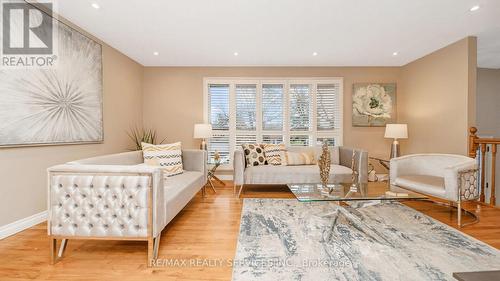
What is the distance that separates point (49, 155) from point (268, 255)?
8.91 ft

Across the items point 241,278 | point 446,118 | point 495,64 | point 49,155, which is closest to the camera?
point 241,278

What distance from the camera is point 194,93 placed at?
4.98 m

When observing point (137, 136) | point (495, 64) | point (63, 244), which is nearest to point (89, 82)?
point (137, 136)

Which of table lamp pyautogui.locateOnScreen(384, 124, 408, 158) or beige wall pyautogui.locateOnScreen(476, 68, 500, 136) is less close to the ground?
beige wall pyautogui.locateOnScreen(476, 68, 500, 136)

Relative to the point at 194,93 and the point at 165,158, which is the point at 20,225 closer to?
the point at 165,158

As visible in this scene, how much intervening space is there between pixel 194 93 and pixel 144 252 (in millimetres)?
3532

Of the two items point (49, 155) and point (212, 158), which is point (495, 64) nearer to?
point (212, 158)

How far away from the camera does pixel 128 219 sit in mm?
1839

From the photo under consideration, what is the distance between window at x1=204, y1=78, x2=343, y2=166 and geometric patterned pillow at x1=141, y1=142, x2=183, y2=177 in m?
1.66

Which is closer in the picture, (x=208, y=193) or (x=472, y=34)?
(x=472, y=34)

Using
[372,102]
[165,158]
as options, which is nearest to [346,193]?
[165,158]

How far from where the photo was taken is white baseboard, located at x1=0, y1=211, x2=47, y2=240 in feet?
7.52

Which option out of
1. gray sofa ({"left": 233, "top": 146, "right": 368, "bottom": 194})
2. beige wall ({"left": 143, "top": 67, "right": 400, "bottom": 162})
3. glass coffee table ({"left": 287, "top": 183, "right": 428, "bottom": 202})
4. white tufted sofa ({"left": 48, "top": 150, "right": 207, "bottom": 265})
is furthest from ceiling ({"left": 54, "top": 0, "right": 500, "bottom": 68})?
glass coffee table ({"left": 287, "top": 183, "right": 428, "bottom": 202})

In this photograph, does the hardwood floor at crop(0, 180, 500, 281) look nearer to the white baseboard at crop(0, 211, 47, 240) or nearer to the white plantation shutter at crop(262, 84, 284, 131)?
the white baseboard at crop(0, 211, 47, 240)
